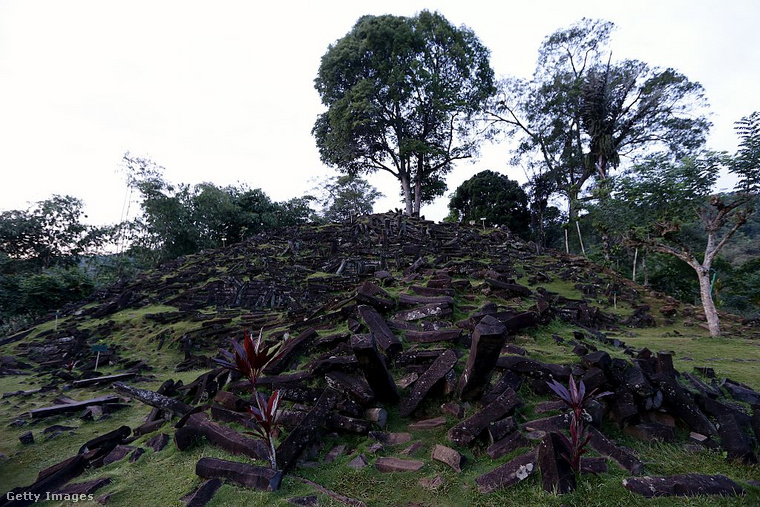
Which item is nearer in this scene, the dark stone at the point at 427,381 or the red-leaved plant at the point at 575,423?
the red-leaved plant at the point at 575,423

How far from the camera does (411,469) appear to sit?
3254 mm

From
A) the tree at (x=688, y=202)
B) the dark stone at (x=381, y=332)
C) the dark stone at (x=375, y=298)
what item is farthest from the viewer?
the tree at (x=688, y=202)

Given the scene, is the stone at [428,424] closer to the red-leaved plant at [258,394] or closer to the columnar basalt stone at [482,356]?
the columnar basalt stone at [482,356]

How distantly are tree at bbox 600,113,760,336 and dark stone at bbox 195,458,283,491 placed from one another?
40.8 feet

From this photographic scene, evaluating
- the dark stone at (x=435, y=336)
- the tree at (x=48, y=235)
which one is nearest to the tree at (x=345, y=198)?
the tree at (x=48, y=235)

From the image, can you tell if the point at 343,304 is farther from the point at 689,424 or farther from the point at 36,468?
the point at 689,424

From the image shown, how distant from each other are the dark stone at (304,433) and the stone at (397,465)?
76 cm

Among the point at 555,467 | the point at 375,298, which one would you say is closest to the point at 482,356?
the point at 555,467

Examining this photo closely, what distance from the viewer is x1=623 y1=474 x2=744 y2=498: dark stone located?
2.63 m

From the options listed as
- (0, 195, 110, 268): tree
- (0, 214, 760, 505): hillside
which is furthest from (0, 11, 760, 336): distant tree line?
(0, 214, 760, 505): hillside

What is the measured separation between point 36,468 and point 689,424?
26.4ft

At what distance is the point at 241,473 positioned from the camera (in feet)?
10.6

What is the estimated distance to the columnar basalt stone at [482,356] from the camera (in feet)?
11.4

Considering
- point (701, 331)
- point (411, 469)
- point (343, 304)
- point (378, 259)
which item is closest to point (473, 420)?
point (411, 469)
